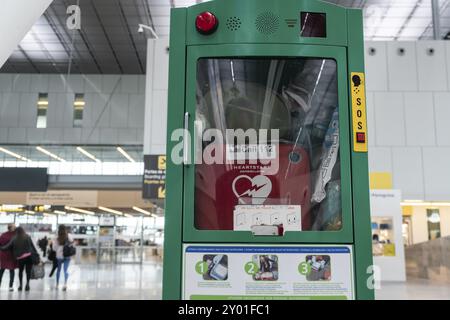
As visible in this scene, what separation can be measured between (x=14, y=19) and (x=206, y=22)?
79 cm

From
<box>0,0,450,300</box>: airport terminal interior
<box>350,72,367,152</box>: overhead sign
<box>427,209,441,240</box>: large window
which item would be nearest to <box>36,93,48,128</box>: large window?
<box>0,0,450,300</box>: airport terminal interior

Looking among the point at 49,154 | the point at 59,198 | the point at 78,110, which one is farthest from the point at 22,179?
the point at 78,110

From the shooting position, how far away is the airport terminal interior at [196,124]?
2.36 metres

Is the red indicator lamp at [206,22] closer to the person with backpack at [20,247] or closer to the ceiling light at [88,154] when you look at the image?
the person with backpack at [20,247]

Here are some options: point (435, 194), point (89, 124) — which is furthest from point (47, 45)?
point (435, 194)

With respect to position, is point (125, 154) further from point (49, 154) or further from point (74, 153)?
point (49, 154)

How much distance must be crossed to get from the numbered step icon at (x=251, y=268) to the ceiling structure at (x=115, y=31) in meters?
14.6

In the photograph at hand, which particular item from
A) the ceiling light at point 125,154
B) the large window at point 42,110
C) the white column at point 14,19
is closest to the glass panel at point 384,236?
the white column at point 14,19

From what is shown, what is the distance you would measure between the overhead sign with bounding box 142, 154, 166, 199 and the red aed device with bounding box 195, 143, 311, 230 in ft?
36.9

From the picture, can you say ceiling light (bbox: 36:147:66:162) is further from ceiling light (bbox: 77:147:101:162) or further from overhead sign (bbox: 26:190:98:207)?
overhead sign (bbox: 26:190:98:207)

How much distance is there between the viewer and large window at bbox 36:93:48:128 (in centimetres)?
2728
